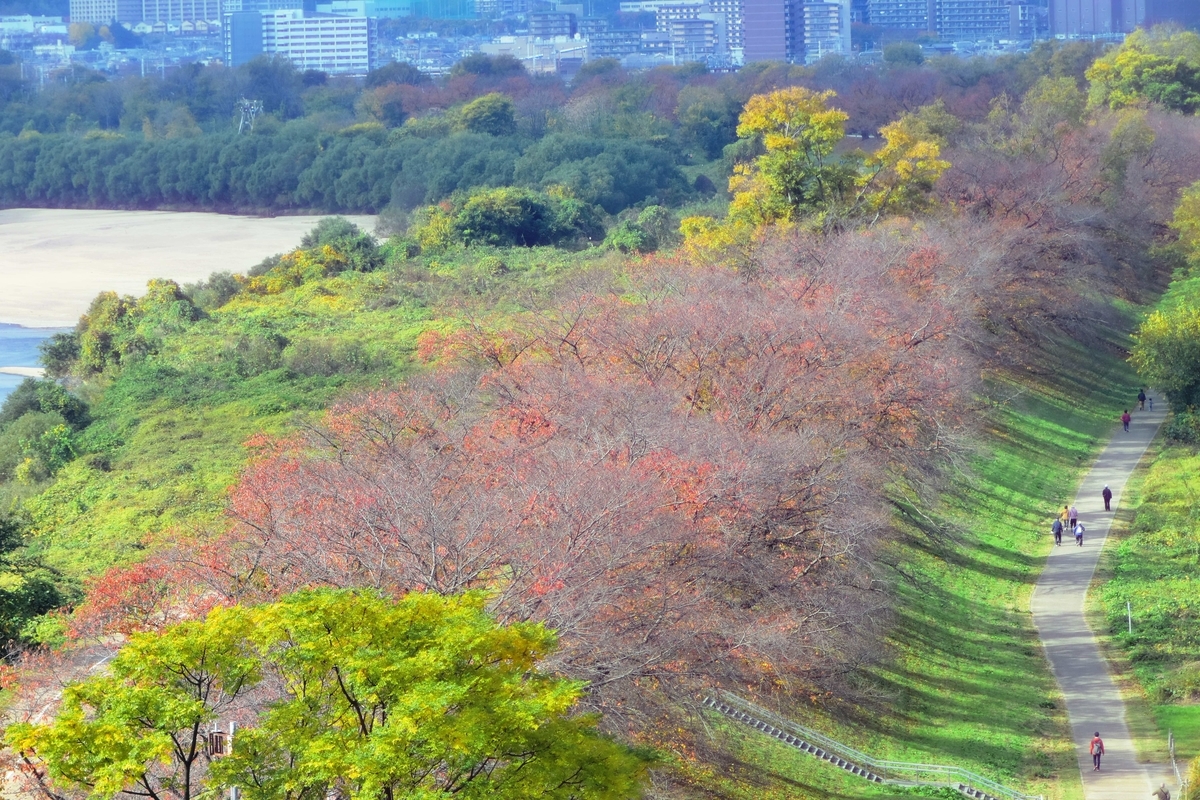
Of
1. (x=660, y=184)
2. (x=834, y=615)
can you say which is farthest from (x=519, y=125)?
(x=834, y=615)

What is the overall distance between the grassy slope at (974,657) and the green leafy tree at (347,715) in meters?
7.64

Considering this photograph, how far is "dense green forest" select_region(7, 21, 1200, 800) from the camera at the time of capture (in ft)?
56.0

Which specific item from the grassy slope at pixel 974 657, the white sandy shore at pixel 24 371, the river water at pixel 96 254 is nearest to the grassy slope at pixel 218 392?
the white sandy shore at pixel 24 371

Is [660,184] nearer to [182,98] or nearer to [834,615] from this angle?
[182,98]

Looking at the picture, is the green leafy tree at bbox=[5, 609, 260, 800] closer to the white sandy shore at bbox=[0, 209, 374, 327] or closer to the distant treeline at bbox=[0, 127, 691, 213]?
the white sandy shore at bbox=[0, 209, 374, 327]

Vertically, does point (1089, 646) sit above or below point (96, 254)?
below

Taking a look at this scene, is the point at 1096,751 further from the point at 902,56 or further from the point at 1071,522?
the point at 902,56

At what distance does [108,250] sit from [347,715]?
81.6m

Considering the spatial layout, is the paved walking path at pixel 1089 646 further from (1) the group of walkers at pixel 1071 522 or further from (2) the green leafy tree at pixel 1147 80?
(2) the green leafy tree at pixel 1147 80

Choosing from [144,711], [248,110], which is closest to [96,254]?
[248,110]

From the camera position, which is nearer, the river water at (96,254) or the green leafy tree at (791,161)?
the green leafy tree at (791,161)

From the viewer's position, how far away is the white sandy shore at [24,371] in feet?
207

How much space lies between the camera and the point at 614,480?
25125 mm

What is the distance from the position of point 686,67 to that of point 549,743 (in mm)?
156351
